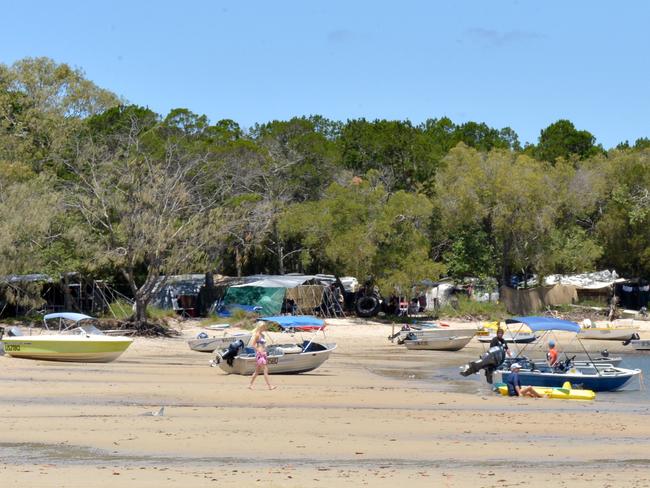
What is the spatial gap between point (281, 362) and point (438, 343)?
15.0m

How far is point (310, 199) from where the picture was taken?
60469 mm

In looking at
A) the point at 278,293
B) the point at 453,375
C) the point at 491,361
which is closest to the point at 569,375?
the point at 491,361

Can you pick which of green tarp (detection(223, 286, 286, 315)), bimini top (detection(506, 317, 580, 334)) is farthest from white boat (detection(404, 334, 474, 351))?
bimini top (detection(506, 317, 580, 334))

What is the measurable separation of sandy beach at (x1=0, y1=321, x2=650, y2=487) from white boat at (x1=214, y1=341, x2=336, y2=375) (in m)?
0.40

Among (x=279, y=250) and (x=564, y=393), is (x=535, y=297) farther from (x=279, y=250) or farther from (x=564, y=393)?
(x=564, y=393)

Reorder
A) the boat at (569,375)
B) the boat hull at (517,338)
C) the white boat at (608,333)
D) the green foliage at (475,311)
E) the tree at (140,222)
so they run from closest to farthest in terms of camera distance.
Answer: the boat at (569,375)
the tree at (140,222)
the boat hull at (517,338)
the white boat at (608,333)
the green foliage at (475,311)

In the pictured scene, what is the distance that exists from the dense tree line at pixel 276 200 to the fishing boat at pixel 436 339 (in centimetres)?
900

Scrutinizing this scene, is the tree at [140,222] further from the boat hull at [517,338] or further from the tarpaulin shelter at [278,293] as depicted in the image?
the boat hull at [517,338]

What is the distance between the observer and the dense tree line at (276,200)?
42625 mm

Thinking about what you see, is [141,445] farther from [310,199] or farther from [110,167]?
[310,199]

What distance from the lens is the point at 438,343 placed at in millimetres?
42250

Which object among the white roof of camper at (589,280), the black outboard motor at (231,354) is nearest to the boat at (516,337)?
the white roof of camper at (589,280)

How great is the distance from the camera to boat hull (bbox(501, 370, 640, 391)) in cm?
2647

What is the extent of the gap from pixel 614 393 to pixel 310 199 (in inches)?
1390
